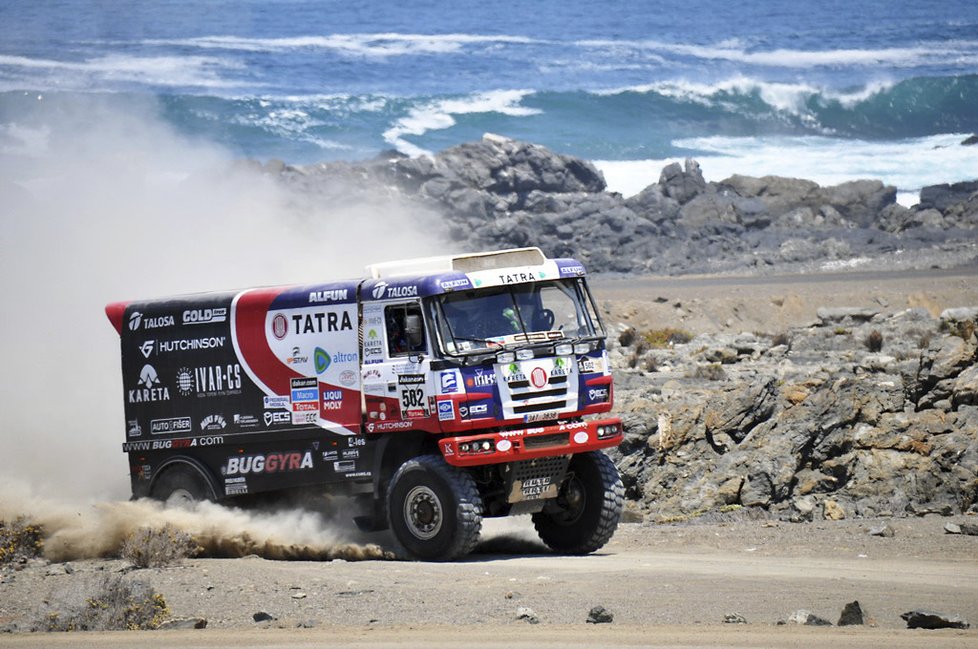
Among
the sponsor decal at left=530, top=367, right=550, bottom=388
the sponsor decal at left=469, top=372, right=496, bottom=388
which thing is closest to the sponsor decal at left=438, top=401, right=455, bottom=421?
the sponsor decal at left=469, top=372, right=496, bottom=388

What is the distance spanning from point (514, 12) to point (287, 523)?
93.6 m

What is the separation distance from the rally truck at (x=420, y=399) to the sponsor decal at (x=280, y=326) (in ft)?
0.08

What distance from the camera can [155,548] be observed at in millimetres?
15859

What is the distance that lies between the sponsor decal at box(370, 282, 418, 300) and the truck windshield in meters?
0.32

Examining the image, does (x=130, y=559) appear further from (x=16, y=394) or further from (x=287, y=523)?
(x=16, y=394)

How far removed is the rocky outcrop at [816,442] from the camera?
1900 cm

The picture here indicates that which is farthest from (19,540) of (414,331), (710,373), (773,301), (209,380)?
(773,301)

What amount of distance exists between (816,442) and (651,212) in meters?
38.1

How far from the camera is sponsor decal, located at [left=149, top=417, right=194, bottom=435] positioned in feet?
59.2

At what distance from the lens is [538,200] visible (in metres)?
59.9

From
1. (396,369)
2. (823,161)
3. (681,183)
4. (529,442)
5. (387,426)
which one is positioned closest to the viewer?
(529,442)

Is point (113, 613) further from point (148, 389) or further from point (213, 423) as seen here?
point (148, 389)

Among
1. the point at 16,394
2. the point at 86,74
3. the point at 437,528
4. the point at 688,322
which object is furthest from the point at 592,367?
the point at 86,74

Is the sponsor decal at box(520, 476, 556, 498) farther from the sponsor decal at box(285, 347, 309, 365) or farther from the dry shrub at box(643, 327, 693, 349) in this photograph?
the dry shrub at box(643, 327, 693, 349)
